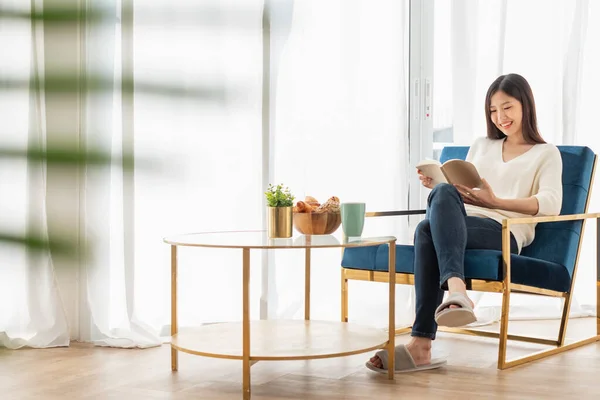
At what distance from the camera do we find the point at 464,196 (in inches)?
118

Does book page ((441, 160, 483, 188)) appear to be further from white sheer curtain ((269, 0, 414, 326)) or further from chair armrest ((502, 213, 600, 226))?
white sheer curtain ((269, 0, 414, 326))

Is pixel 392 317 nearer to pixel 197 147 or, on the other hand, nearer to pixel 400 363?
pixel 400 363

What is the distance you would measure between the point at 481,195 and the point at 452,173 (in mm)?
129

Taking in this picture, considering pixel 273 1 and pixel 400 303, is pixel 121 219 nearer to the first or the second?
pixel 273 1

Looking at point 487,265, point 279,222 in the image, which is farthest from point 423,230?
point 279,222

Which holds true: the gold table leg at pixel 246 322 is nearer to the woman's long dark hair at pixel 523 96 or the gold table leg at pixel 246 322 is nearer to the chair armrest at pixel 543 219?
the chair armrest at pixel 543 219

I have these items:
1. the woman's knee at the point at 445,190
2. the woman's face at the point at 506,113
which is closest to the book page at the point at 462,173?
the woman's knee at the point at 445,190

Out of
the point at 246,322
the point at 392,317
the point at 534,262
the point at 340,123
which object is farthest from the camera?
the point at 340,123

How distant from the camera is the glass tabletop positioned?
241cm

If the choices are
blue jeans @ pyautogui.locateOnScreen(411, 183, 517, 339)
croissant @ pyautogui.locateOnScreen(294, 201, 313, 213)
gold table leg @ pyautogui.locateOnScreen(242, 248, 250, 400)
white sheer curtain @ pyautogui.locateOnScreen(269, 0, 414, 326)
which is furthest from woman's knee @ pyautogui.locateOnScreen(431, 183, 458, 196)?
white sheer curtain @ pyautogui.locateOnScreen(269, 0, 414, 326)

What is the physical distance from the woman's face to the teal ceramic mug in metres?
0.78

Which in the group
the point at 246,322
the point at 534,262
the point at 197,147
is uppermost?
the point at 197,147

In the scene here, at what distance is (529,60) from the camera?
410 centimetres

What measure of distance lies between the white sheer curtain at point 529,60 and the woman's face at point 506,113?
88cm
